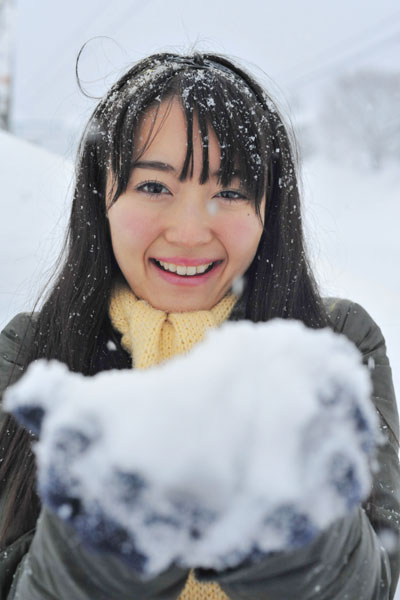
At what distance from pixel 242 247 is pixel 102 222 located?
39 centimetres

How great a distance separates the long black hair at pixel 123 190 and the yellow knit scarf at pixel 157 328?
0.07 m

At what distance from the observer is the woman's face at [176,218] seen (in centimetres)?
115

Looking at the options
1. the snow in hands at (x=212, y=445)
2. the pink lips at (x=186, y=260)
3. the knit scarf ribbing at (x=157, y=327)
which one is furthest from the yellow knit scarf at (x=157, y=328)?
the snow in hands at (x=212, y=445)

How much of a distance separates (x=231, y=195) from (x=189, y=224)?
0.43 ft

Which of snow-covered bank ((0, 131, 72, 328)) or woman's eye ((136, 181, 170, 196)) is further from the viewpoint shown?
snow-covered bank ((0, 131, 72, 328))

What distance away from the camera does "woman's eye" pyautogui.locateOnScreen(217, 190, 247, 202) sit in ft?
3.90

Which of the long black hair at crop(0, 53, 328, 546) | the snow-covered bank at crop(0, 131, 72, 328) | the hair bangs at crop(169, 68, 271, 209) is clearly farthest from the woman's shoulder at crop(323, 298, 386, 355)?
the snow-covered bank at crop(0, 131, 72, 328)

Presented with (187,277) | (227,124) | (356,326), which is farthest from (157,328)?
(356,326)

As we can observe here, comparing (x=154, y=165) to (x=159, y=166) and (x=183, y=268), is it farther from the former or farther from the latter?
(x=183, y=268)

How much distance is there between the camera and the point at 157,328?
1.22m

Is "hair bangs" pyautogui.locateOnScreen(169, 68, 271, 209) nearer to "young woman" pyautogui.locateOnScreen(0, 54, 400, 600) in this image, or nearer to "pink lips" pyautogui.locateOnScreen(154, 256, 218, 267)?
"young woman" pyautogui.locateOnScreen(0, 54, 400, 600)

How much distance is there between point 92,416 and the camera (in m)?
0.55

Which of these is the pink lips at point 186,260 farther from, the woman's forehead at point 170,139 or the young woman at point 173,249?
the woman's forehead at point 170,139

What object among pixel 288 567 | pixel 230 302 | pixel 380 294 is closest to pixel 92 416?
pixel 288 567
